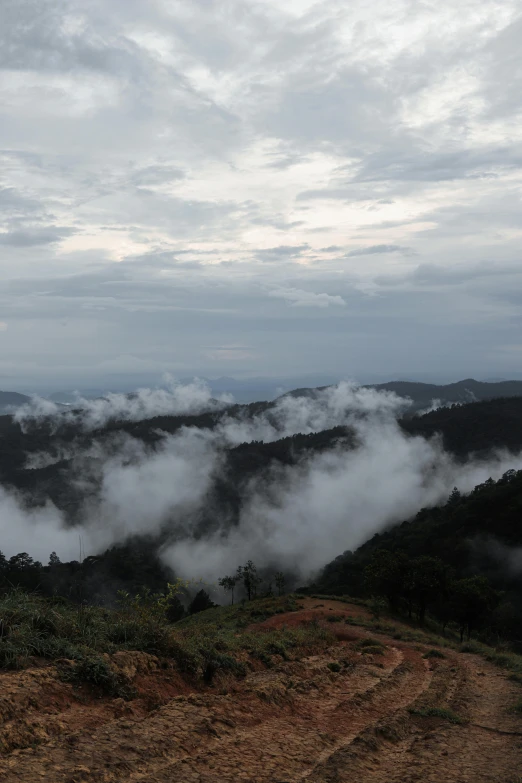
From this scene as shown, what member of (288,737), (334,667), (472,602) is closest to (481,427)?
(472,602)

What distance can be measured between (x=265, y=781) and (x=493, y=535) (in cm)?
8403

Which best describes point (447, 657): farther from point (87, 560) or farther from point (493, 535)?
point (87, 560)

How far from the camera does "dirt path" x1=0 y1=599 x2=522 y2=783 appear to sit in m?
7.08

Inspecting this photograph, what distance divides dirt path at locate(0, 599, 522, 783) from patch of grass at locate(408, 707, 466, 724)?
0.08 meters

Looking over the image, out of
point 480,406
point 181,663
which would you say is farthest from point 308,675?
point 480,406

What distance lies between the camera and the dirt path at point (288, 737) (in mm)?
7078

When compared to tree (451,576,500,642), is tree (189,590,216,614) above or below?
below

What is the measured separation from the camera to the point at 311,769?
26.1 feet

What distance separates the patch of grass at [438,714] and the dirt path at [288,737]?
8 cm

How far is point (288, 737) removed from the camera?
359 inches

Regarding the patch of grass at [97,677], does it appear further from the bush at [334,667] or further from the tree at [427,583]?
the tree at [427,583]

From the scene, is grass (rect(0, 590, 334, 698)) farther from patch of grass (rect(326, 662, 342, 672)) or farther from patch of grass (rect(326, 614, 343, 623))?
patch of grass (rect(326, 614, 343, 623))

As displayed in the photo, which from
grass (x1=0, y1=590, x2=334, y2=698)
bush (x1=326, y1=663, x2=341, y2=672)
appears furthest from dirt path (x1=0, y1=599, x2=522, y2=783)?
grass (x1=0, y1=590, x2=334, y2=698)

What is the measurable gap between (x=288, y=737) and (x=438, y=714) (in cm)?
416
